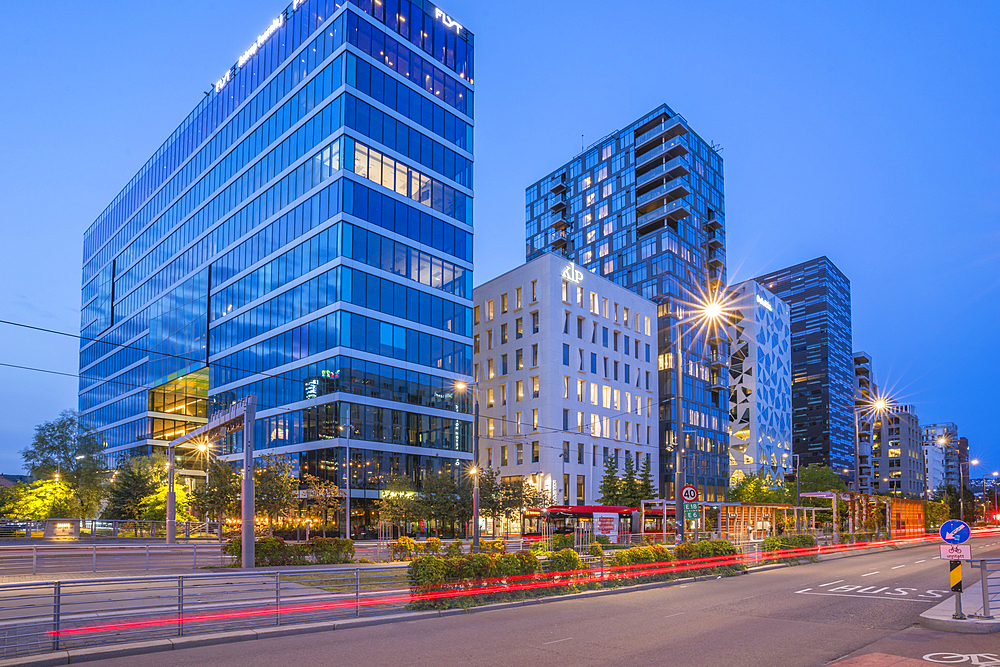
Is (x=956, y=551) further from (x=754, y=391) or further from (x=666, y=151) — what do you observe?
(x=754, y=391)

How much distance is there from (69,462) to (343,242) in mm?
37889

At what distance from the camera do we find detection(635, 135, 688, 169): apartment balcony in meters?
110

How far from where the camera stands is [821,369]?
164 metres

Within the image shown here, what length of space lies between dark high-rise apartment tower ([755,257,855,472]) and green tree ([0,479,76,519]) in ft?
461

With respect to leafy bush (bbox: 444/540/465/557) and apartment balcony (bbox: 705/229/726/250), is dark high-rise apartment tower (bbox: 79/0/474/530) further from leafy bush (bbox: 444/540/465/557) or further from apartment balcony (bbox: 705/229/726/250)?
apartment balcony (bbox: 705/229/726/250)

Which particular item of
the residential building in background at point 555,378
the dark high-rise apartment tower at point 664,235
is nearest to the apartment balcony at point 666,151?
the dark high-rise apartment tower at point 664,235

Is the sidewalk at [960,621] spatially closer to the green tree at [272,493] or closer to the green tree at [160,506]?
the green tree at [272,493]

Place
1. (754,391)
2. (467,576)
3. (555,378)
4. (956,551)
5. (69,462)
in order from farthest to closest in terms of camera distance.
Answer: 1. (754,391)
2. (555,378)
3. (69,462)
4. (467,576)
5. (956,551)

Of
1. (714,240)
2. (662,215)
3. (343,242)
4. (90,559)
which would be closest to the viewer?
(90,559)

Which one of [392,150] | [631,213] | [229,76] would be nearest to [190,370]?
[229,76]

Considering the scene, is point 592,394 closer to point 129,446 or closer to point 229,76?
point 229,76

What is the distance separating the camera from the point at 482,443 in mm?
81000

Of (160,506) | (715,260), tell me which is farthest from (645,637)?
(715,260)

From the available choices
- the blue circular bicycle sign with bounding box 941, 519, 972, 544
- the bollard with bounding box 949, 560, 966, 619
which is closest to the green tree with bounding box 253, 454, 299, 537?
the blue circular bicycle sign with bounding box 941, 519, 972, 544
